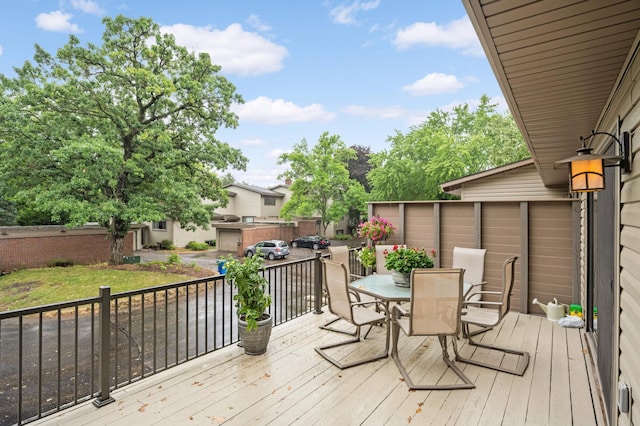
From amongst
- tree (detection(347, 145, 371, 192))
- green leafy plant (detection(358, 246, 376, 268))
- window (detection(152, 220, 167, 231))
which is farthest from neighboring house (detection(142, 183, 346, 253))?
green leafy plant (detection(358, 246, 376, 268))

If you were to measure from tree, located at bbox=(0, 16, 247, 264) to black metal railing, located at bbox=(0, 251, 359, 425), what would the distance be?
4.86 meters

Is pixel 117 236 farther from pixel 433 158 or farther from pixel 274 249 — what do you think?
pixel 433 158

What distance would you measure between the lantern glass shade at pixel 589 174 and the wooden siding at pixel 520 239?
111 inches

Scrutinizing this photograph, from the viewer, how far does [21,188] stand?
1214 centimetres

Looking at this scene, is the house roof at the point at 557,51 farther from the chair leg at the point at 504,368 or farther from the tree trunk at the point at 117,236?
the tree trunk at the point at 117,236

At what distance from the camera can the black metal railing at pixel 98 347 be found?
8.14 feet

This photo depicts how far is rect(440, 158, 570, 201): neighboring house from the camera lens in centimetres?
747

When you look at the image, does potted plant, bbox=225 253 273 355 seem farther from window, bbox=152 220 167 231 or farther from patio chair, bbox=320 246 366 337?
window, bbox=152 220 167 231

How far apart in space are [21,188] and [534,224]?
15612mm

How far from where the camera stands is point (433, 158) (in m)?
18.4

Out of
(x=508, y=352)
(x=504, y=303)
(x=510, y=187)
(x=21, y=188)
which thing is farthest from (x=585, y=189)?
(x=21, y=188)

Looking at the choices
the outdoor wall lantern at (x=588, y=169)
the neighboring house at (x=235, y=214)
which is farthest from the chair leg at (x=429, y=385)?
the neighboring house at (x=235, y=214)

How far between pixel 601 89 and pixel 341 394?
2.86 m

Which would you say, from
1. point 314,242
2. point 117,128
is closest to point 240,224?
point 314,242
